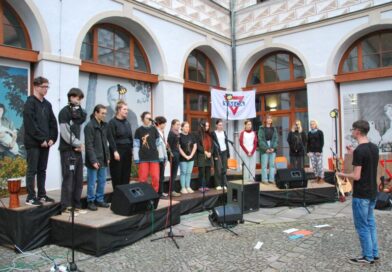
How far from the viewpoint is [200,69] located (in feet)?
39.5

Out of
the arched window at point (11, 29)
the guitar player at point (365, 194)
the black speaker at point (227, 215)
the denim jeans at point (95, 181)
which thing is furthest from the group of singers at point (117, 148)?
the arched window at point (11, 29)

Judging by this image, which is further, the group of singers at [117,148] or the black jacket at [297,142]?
the black jacket at [297,142]

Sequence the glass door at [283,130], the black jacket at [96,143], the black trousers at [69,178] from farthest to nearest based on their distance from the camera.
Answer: the glass door at [283,130] → the black jacket at [96,143] → the black trousers at [69,178]

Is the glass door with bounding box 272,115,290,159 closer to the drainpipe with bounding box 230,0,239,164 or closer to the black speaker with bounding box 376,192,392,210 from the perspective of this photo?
the drainpipe with bounding box 230,0,239,164

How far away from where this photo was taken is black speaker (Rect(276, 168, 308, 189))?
24.5 feet

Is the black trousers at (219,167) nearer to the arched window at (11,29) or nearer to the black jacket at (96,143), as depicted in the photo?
the black jacket at (96,143)

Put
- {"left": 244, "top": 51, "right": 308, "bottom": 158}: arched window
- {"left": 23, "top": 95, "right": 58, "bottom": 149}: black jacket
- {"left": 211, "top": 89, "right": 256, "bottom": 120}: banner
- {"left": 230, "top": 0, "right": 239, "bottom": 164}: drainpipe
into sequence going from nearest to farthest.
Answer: {"left": 23, "top": 95, "right": 58, "bottom": 149}: black jacket
{"left": 211, "top": 89, "right": 256, "bottom": 120}: banner
{"left": 244, "top": 51, "right": 308, "bottom": 158}: arched window
{"left": 230, "top": 0, "right": 239, "bottom": 164}: drainpipe

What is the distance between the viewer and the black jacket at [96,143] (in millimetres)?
5117

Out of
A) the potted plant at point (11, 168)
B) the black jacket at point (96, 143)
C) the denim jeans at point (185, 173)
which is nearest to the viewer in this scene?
the black jacket at point (96, 143)

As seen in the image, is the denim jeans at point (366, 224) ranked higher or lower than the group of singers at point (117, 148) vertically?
lower

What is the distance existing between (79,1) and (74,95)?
158 inches

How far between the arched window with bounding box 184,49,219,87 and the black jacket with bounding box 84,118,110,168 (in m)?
6.33

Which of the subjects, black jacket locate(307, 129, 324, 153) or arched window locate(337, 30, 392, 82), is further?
arched window locate(337, 30, 392, 82)

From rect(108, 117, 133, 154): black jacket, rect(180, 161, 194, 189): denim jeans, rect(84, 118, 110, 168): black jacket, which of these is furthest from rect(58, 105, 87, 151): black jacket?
rect(180, 161, 194, 189): denim jeans
